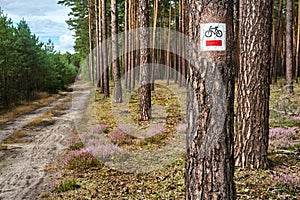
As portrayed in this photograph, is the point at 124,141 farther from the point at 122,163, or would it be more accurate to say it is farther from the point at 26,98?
the point at 26,98

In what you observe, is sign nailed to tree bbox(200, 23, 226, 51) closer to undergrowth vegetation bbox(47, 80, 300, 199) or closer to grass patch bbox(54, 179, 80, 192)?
undergrowth vegetation bbox(47, 80, 300, 199)

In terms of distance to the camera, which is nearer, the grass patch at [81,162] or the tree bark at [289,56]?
the grass patch at [81,162]

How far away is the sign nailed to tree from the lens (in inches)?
126

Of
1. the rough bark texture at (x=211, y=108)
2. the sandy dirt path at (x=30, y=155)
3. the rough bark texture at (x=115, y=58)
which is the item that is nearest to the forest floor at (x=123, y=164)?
the sandy dirt path at (x=30, y=155)

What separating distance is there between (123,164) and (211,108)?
4837 millimetres

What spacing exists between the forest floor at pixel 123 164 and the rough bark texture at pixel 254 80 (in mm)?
556

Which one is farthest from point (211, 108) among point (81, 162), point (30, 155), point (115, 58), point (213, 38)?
point (115, 58)

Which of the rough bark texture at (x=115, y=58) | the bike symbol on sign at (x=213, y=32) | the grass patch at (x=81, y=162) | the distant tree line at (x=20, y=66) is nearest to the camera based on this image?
the bike symbol on sign at (x=213, y=32)

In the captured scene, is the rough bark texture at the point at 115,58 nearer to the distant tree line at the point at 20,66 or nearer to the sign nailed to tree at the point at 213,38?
the distant tree line at the point at 20,66

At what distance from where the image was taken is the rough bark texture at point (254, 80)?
18.8 ft

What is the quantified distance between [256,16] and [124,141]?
18.7ft

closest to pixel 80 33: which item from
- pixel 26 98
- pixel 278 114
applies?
pixel 26 98

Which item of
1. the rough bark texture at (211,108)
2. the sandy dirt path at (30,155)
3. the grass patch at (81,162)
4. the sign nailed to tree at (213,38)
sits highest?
the sign nailed to tree at (213,38)

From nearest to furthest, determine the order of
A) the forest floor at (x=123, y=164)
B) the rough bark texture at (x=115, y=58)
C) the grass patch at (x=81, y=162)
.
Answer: the forest floor at (x=123, y=164)
the grass patch at (x=81, y=162)
the rough bark texture at (x=115, y=58)
